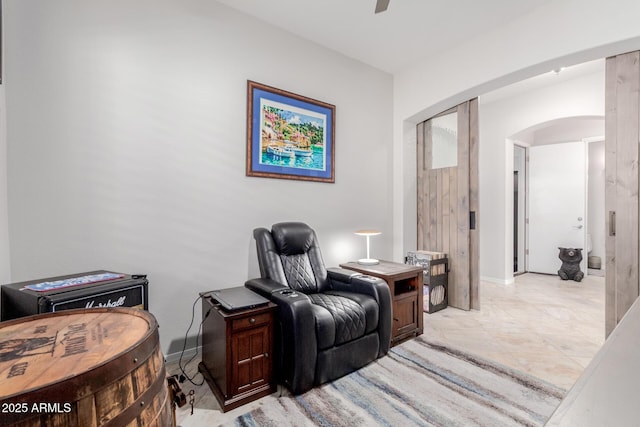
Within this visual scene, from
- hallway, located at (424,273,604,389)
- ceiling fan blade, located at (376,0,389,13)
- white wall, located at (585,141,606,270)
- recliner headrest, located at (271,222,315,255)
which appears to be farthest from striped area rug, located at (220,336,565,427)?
white wall, located at (585,141,606,270)

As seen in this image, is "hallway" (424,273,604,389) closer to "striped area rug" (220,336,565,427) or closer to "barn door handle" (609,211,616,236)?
"striped area rug" (220,336,565,427)

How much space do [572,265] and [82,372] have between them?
6.17 meters

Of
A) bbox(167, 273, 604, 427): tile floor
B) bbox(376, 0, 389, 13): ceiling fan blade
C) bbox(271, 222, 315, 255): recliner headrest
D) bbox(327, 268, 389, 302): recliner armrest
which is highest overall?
bbox(376, 0, 389, 13): ceiling fan blade

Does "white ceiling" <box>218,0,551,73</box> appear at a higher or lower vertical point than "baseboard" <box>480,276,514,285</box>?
higher

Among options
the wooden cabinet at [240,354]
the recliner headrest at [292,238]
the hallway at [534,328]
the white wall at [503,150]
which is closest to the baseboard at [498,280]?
the white wall at [503,150]

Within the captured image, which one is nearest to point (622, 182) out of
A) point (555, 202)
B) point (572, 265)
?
point (572, 265)

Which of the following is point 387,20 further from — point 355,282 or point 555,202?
point 555,202

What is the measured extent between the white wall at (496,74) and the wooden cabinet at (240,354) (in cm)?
236

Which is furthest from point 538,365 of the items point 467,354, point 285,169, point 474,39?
point 474,39

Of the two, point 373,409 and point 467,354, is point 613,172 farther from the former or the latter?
point 373,409

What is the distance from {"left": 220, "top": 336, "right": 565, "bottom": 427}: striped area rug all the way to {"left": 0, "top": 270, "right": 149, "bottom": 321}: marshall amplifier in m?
0.89

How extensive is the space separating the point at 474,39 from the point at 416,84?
71 cm

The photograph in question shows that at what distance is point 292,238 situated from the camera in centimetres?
242

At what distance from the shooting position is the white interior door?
491cm
